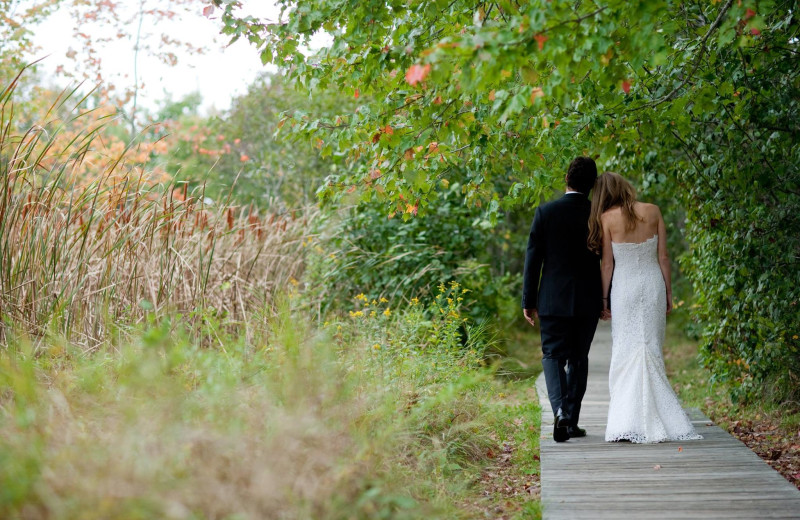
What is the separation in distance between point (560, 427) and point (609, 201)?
1.55m

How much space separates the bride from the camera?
5.07m

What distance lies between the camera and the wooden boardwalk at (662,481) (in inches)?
143

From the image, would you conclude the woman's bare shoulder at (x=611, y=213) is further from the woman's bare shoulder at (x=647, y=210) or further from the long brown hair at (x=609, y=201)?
the woman's bare shoulder at (x=647, y=210)

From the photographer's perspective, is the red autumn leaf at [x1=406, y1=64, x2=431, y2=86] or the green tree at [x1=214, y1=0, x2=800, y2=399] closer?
the red autumn leaf at [x1=406, y1=64, x2=431, y2=86]

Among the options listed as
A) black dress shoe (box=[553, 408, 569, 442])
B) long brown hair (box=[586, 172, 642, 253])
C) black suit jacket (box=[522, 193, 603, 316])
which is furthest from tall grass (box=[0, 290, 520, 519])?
long brown hair (box=[586, 172, 642, 253])

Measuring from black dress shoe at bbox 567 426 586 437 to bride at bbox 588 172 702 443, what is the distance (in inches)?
10.4

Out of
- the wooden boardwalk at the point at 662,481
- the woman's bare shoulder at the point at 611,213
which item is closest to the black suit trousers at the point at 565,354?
the wooden boardwalk at the point at 662,481

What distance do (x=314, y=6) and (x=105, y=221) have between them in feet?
7.86

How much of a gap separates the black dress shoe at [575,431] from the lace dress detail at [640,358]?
253mm

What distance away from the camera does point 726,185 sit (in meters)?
6.50

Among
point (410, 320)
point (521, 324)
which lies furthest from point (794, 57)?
point (521, 324)

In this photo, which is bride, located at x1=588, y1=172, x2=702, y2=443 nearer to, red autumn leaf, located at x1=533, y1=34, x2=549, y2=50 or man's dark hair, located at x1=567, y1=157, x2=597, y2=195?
man's dark hair, located at x1=567, y1=157, x2=597, y2=195

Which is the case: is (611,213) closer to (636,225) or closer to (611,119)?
(636,225)

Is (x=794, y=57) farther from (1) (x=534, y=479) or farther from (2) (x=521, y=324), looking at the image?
(2) (x=521, y=324)
